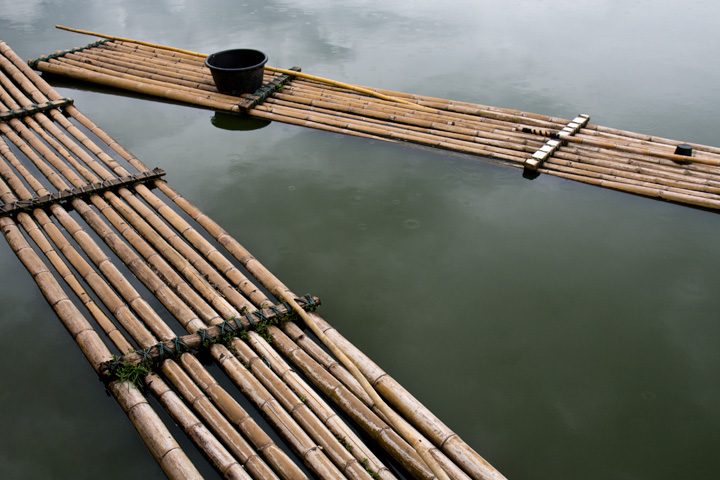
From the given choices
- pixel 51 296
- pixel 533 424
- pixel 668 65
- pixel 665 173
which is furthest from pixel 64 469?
Result: pixel 668 65

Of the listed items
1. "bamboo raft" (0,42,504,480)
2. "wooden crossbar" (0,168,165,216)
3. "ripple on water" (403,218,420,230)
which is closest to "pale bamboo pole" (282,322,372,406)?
"bamboo raft" (0,42,504,480)

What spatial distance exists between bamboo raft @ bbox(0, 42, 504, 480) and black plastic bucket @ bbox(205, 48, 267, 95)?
1.94 meters

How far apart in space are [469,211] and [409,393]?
6.72 ft

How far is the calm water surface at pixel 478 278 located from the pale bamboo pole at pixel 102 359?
0.12 metres

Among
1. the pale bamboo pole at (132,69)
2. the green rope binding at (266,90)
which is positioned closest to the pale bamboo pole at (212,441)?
the green rope binding at (266,90)

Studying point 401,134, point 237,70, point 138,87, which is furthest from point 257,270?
point 138,87

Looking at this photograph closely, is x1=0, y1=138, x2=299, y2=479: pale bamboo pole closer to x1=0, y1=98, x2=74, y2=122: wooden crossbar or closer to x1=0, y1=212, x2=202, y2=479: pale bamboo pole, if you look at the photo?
x1=0, y1=212, x2=202, y2=479: pale bamboo pole

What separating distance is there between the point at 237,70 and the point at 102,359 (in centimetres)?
397

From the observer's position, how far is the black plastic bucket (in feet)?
19.4

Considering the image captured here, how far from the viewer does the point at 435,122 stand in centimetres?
566

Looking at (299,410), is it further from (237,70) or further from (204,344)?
(237,70)

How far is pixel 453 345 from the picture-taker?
10.6ft

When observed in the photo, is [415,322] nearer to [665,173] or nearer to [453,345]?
[453,345]

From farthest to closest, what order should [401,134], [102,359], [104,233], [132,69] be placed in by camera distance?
[132,69], [401,134], [104,233], [102,359]
